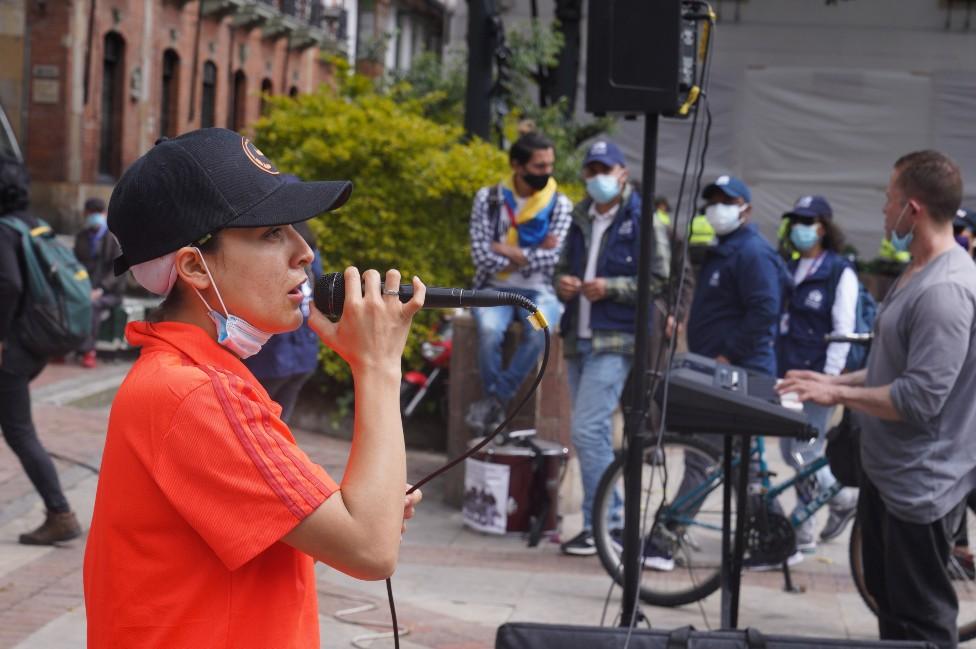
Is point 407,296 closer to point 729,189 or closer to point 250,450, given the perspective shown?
point 250,450

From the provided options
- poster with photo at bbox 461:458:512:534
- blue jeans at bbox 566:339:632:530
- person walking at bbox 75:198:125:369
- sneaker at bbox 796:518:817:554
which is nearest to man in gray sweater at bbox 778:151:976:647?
blue jeans at bbox 566:339:632:530

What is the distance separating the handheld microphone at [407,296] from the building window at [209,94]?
112ft

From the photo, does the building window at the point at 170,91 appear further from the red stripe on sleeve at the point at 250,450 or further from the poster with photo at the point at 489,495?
the red stripe on sleeve at the point at 250,450

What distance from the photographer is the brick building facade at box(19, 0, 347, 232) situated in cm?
2723

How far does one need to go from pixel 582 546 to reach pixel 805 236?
7.12ft

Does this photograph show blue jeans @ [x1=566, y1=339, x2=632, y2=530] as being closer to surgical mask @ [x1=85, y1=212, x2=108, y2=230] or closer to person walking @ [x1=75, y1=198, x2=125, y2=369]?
person walking @ [x1=75, y1=198, x2=125, y2=369]

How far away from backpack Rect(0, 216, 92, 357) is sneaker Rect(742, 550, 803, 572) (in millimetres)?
3273

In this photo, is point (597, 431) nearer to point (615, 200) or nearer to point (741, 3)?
point (615, 200)

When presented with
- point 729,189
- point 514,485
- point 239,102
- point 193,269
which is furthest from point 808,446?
point 239,102

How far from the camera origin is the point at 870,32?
81.3 ft

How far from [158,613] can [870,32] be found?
80.2 ft

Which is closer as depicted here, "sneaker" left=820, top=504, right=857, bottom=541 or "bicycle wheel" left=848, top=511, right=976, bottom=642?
"bicycle wheel" left=848, top=511, right=976, bottom=642

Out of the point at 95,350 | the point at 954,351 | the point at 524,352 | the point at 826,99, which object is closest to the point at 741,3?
the point at 826,99

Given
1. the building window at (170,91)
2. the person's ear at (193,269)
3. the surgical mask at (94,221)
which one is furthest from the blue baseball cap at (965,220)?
the building window at (170,91)
